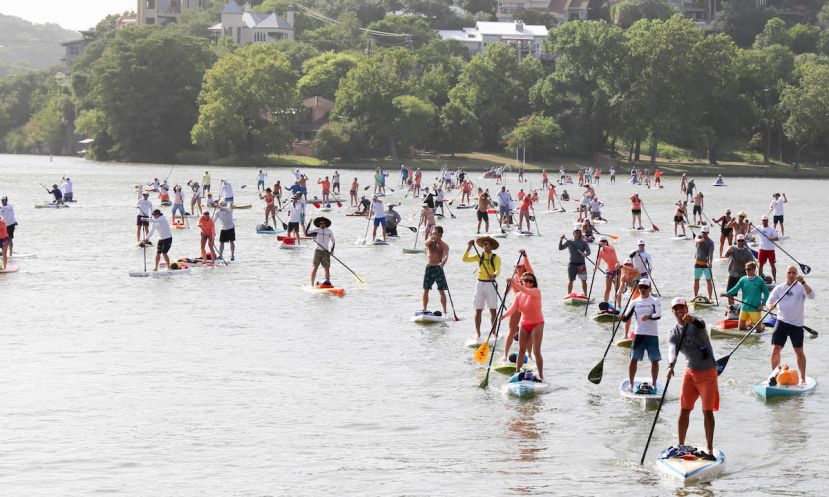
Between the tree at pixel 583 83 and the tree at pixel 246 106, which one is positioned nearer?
the tree at pixel 246 106

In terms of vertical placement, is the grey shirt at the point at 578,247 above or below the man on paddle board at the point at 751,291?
above

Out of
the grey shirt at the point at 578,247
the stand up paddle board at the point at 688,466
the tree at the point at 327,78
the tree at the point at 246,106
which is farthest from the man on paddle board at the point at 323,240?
the tree at the point at 327,78

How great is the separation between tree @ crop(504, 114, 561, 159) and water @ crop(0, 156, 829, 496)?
310 ft

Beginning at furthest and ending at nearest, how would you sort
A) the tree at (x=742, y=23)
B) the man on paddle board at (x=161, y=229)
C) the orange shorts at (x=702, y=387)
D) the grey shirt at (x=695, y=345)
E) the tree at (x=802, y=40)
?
1. the tree at (x=742, y=23)
2. the tree at (x=802, y=40)
3. the man on paddle board at (x=161, y=229)
4. the orange shorts at (x=702, y=387)
5. the grey shirt at (x=695, y=345)

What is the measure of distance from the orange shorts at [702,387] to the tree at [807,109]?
11688cm

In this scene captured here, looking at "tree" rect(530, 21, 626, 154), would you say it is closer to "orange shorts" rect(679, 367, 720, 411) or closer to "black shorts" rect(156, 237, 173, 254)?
"black shorts" rect(156, 237, 173, 254)

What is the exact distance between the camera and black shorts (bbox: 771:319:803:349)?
1952cm

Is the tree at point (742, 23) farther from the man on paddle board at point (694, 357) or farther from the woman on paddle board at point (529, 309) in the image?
the man on paddle board at point (694, 357)

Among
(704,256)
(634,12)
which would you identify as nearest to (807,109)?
(634,12)

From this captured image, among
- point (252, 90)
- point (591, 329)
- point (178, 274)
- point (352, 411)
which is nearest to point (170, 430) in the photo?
point (352, 411)

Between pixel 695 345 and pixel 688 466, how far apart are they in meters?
1.70

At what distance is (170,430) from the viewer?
18.2 m

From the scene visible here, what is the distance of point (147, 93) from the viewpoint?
5344 inches

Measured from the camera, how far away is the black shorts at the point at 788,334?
19.5 metres
